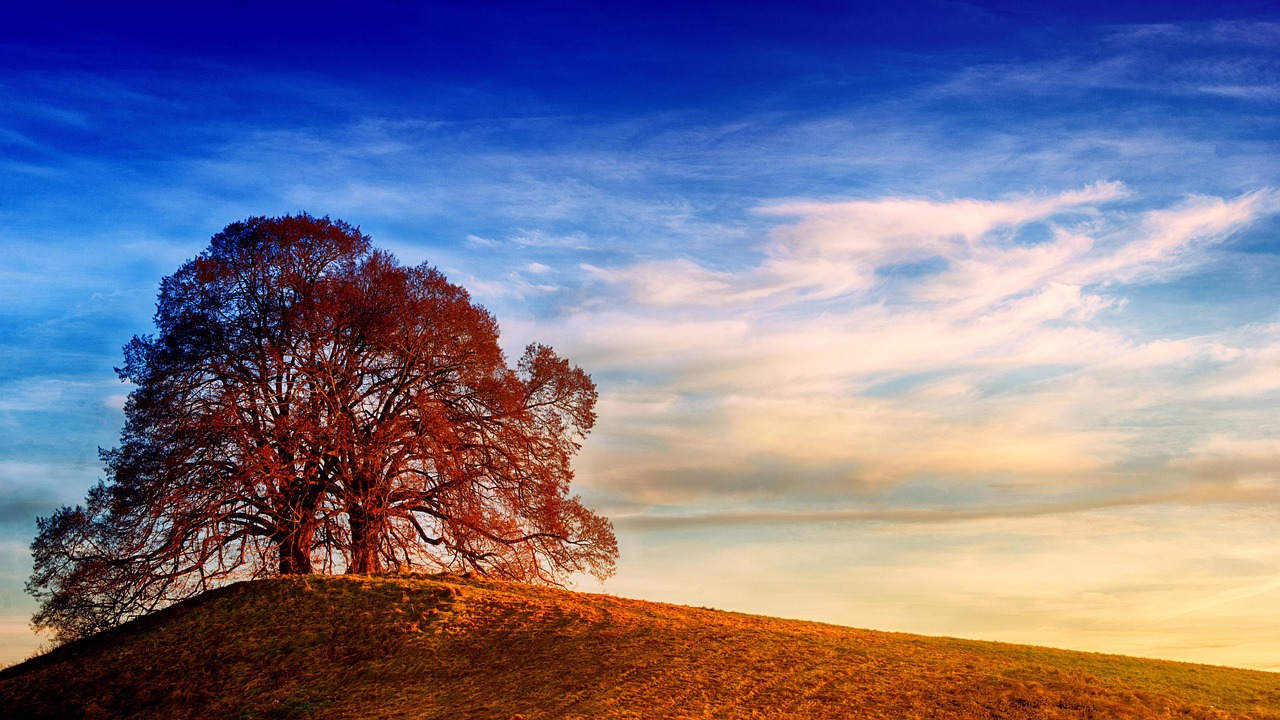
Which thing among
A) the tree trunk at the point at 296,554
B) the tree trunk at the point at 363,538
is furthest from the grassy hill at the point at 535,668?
the tree trunk at the point at 363,538

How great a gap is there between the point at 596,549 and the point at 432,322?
7.48 metres

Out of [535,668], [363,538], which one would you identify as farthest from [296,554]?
[535,668]

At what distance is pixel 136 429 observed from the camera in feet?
83.4

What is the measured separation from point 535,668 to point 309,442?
9.76m

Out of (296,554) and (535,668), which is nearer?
(535,668)

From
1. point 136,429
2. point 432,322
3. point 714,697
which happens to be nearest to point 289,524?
point 136,429

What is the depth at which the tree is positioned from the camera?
24.7 m

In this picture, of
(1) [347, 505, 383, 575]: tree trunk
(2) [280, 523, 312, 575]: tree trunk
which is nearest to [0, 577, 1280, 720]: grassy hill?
(2) [280, 523, 312, 575]: tree trunk

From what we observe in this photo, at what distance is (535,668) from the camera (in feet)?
60.7

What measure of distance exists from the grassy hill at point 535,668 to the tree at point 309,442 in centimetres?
178

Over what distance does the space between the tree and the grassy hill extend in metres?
1.78

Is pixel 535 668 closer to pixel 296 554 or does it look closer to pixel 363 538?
pixel 363 538

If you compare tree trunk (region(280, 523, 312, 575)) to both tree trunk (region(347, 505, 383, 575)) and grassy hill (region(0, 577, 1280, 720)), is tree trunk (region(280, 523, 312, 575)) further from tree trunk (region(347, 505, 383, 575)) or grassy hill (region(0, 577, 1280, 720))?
grassy hill (region(0, 577, 1280, 720))

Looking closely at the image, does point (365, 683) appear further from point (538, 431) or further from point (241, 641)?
point (538, 431)
